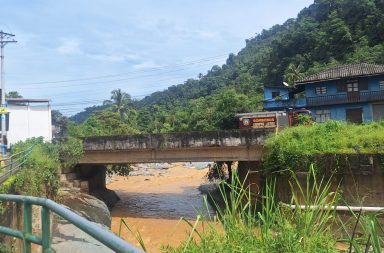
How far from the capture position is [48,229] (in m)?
2.32

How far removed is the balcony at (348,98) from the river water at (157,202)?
12642mm

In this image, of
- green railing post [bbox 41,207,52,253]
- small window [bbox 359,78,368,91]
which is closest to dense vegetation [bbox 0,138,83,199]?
green railing post [bbox 41,207,52,253]

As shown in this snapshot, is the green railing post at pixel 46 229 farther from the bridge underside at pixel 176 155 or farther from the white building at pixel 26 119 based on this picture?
the white building at pixel 26 119

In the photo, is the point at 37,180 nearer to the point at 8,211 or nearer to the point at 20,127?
the point at 8,211

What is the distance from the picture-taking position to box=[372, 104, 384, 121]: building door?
106 feet

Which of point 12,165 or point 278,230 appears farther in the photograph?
point 12,165

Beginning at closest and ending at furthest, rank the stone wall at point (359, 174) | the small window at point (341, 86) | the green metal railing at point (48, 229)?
1. the green metal railing at point (48, 229)
2. the stone wall at point (359, 174)
3. the small window at point (341, 86)

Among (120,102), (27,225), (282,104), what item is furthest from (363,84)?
(120,102)

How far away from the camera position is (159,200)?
27.0 meters

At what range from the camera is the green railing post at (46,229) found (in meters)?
2.30

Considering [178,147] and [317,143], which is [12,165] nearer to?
[178,147]

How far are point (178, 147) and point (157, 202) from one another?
6457 millimetres

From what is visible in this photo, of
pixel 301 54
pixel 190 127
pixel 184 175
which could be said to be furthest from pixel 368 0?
pixel 184 175

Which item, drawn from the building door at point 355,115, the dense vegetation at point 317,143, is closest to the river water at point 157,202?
the dense vegetation at point 317,143
